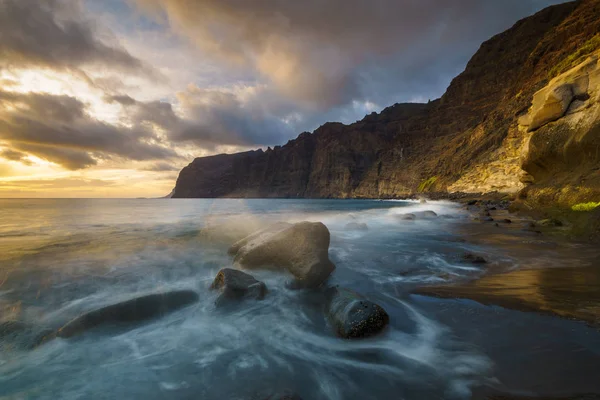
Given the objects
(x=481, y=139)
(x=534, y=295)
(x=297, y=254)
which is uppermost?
(x=481, y=139)

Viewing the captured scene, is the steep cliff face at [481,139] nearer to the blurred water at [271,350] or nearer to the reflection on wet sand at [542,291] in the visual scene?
the reflection on wet sand at [542,291]

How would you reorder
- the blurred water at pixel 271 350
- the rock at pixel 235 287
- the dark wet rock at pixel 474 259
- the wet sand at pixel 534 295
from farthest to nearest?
the dark wet rock at pixel 474 259 < the rock at pixel 235 287 < the blurred water at pixel 271 350 < the wet sand at pixel 534 295

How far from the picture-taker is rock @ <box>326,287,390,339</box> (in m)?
3.69

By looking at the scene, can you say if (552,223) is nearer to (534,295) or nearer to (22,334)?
(534,295)

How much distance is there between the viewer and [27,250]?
10297 millimetres

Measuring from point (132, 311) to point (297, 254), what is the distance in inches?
140

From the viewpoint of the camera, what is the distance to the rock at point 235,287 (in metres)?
5.07

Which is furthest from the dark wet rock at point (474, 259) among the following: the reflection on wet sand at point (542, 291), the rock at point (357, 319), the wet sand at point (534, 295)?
the rock at point (357, 319)

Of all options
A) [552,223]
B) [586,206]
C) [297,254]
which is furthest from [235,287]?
[552,223]

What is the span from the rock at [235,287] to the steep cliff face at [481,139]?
517 inches

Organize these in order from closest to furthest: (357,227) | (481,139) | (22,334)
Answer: (22,334) < (357,227) < (481,139)

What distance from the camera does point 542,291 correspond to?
4.51m

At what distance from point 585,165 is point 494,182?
3131 centimetres

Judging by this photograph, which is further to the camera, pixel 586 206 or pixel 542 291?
pixel 586 206
